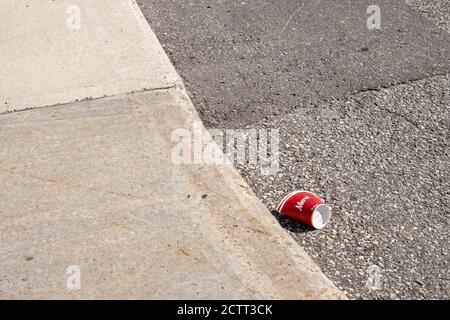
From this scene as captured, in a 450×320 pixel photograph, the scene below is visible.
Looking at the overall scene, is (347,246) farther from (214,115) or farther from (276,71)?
(276,71)

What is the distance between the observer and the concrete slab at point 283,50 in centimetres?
A: 619

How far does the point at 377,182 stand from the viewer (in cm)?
520

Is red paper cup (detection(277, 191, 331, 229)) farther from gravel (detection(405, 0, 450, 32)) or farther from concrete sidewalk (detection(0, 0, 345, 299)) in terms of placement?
gravel (detection(405, 0, 450, 32))

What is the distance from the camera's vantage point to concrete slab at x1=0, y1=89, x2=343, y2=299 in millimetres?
4195

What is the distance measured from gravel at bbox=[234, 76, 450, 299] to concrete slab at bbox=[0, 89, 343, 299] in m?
0.26

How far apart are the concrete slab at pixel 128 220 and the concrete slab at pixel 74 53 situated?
1.08 feet

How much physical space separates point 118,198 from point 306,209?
1.29 metres

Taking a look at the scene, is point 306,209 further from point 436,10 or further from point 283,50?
point 436,10

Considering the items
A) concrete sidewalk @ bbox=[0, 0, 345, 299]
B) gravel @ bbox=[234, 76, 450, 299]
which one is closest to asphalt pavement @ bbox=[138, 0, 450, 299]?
gravel @ bbox=[234, 76, 450, 299]

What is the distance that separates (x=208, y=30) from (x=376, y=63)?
1746 mm

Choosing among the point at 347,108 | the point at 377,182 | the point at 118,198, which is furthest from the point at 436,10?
the point at 118,198

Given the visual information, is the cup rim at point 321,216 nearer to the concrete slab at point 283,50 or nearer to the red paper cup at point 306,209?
→ the red paper cup at point 306,209

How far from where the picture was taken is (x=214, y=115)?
19.3 ft
